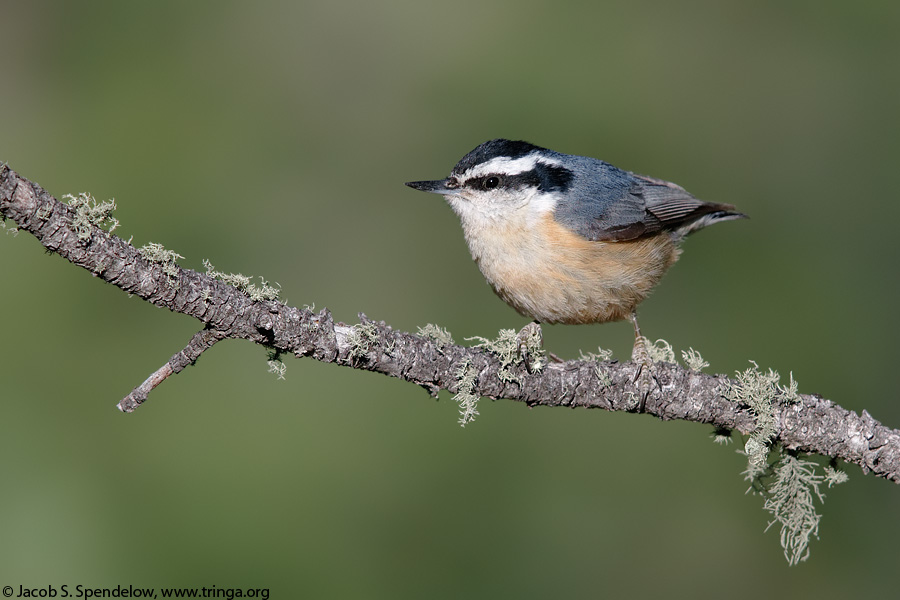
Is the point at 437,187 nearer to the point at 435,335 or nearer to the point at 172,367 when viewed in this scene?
the point at 435,335

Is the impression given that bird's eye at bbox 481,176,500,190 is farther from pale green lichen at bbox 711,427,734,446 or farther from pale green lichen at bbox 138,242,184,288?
pale green lichen at bbox 138,242,184,288

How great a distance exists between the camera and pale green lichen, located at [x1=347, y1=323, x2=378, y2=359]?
7.91ft

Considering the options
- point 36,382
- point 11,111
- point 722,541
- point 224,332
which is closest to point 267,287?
point 224,332

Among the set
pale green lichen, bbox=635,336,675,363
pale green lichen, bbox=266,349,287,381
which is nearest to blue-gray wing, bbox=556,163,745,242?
pale green lichen, bbox=635,336,675,363

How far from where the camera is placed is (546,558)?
3857 millimetres

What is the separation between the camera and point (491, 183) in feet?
12.0

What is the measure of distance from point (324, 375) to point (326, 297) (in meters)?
0.50

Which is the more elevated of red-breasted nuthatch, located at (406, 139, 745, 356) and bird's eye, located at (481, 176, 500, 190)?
bird's eye, located at (481, 176, 500, 190)

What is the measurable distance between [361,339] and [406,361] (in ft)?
0.58

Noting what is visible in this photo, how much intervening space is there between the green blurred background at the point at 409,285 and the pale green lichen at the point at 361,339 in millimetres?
1483

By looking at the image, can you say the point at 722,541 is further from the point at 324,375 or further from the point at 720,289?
the point at 324,375

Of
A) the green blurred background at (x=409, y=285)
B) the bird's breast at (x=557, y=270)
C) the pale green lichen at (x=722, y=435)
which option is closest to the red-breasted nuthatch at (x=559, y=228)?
the bird's breast at (x=557, y=270)

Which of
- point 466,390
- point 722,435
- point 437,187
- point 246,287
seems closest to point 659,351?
A: point 722,435

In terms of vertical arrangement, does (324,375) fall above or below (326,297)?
below
